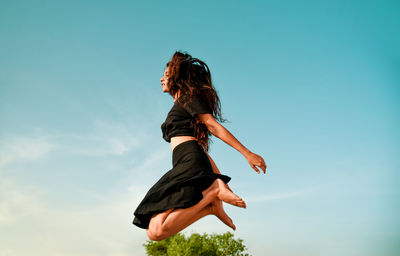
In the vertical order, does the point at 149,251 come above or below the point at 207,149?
above

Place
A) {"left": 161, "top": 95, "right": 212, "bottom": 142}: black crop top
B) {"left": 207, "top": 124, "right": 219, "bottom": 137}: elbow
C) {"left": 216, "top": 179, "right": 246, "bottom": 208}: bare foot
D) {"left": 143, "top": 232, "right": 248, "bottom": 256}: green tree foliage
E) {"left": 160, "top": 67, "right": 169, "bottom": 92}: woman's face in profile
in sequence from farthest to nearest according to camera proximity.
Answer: {"left": 143, "top": 232, "right": 248, "bottom": 256}: green tree foliage, {"left": 160, "top": 67, "right": 169, "bottom": 92}: woman's face in profile, {"left": 161, "top": 95, "right": 212, "bottom": 142}: black crop top, {"left": 207, "top": 124, "right": 219, "bottom": 137}: elbow, {"left": 216, "top": 179, "right": 246, "bottom": 208}: bare foot

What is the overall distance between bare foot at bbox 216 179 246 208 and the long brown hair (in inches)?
30.3

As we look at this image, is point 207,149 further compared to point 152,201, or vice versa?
point 207,149

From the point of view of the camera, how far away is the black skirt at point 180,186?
144 inches

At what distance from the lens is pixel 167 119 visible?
432cm

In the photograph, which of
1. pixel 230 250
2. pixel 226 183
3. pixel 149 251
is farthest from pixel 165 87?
pixel 149 251

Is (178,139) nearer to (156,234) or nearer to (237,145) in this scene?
(237,145)

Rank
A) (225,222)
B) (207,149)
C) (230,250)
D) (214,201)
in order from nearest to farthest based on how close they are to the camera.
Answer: (214,201)
(225,222)
(207,149)
(230,250)

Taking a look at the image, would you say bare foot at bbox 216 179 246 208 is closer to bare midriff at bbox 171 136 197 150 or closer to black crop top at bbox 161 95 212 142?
bare midriff at bbox 171 136 197 150

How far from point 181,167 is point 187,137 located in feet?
1.48

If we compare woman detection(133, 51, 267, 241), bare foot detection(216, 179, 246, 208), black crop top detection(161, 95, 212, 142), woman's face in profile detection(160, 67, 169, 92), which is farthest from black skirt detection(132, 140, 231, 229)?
woman's face in profile detection(160, 67, 169, 92)

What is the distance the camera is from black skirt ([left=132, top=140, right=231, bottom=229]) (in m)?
3.67

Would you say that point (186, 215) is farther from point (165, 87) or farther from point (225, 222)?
point (165, 87)

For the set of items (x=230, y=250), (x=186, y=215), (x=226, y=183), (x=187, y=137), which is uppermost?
(x=230, y=250)
